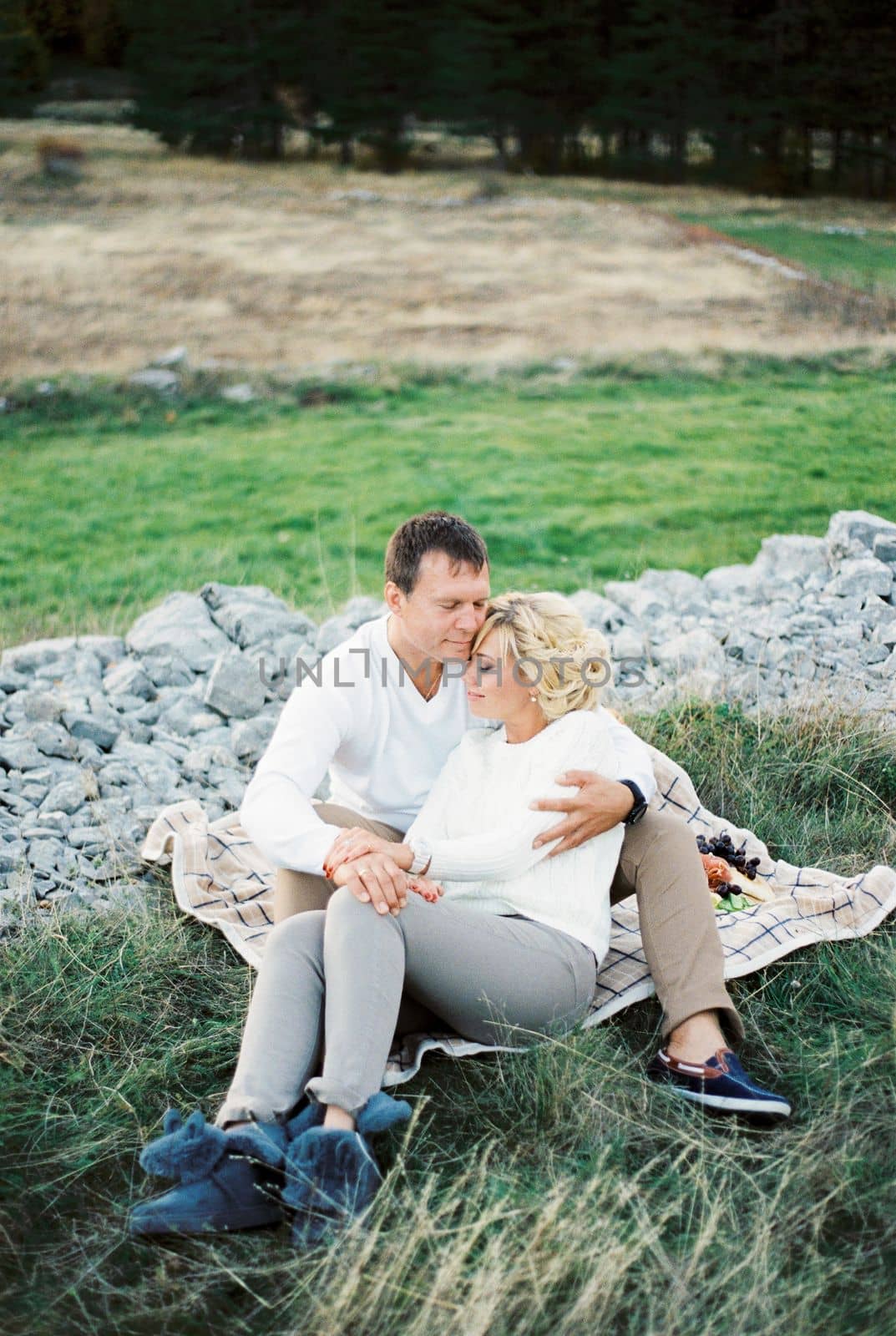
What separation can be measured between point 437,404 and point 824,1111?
17.7ft

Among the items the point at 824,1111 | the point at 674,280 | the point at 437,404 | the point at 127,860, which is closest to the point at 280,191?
the point at 437,404

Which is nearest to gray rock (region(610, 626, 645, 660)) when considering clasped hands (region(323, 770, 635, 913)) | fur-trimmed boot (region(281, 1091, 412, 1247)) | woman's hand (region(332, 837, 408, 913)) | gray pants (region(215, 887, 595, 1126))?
clasped hands (region(323, 770, 635, 913))

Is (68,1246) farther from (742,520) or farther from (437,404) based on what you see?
(437,404)

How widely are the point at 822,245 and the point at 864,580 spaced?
113 inches

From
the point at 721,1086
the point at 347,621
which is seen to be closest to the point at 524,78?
the point at 347,621

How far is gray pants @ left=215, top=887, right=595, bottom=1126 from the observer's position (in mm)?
2275

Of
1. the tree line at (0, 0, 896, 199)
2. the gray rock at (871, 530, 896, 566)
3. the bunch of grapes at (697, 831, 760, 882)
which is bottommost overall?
the bunch of grapes at (697, 831, 760, 882)

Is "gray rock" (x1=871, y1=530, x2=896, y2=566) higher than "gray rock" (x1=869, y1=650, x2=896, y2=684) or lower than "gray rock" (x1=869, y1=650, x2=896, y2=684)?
higher

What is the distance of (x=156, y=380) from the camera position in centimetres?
718

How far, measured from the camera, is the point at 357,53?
7.27 m

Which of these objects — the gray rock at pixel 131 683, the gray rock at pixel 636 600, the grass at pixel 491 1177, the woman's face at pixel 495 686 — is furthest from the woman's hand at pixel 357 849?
the gray rock at pixel 636 600

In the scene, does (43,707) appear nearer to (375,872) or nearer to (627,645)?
(627,645)

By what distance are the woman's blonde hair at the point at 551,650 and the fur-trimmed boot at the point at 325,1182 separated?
983mm

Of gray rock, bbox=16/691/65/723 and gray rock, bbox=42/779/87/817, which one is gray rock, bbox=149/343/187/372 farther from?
gray rock, bbox=42/779/87/817
